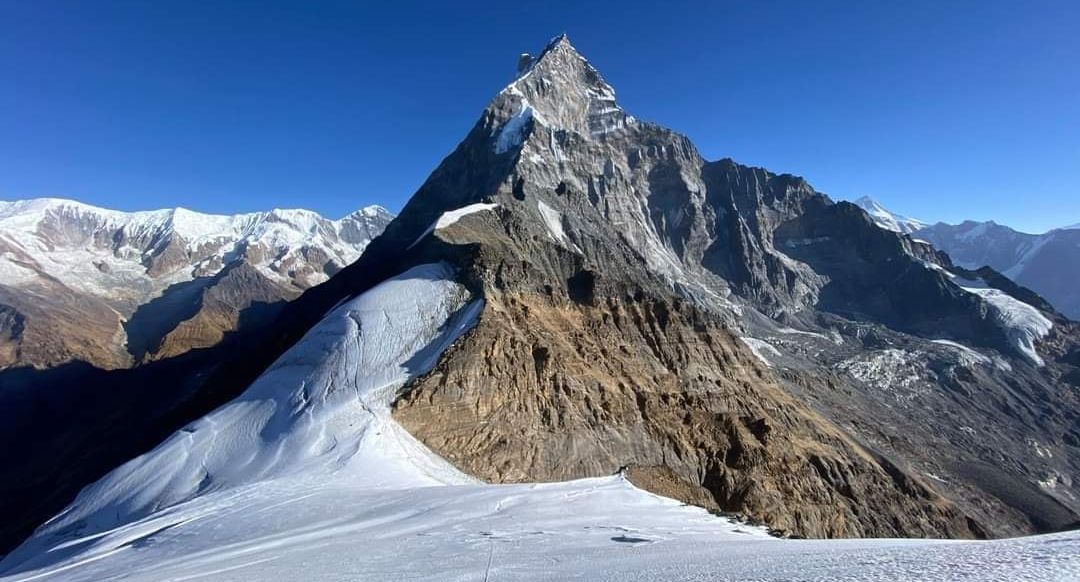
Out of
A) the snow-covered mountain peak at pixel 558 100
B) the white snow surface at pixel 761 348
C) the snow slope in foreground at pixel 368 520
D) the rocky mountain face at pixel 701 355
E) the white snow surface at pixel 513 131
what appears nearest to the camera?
the snow slope in foreground at pixel 368 520

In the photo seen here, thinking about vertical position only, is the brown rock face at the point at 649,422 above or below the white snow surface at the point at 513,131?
below

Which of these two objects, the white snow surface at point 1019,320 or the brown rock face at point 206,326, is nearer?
the brown rock face at point 206,326

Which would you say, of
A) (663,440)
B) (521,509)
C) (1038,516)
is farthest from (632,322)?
(1038,516)

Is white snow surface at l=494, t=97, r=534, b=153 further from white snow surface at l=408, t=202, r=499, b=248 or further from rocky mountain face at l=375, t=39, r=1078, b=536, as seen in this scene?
white snow surface at l=408, t=202, r=499, b=248

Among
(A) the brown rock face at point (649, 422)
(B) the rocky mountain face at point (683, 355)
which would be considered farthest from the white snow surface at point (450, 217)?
(A) the brown rock face at point (649, 422)

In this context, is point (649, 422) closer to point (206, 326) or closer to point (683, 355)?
A: point (683, 355)

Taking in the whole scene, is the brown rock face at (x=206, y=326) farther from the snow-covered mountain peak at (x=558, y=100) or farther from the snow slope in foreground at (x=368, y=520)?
the snow slope in foreground at (x=368, y=520)

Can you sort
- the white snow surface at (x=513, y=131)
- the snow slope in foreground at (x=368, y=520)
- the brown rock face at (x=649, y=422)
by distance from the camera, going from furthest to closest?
the white snow surface at (x=513, y=131), the brown rock face at (x=649, y=422), the snow slope in foreground at (x=368, y=520)

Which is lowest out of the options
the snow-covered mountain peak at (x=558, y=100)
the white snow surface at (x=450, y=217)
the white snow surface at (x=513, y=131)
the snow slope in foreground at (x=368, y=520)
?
the snow slope in foreground at (x=368, y=520)
